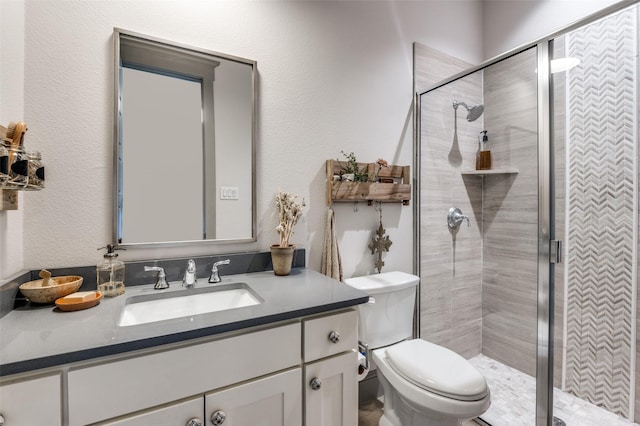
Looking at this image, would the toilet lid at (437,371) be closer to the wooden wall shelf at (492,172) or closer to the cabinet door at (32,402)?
the wooden wall shelf at (492,172)

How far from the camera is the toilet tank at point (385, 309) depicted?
156 centimetres

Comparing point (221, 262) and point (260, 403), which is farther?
point (221, 262)

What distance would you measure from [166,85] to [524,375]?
2.39m

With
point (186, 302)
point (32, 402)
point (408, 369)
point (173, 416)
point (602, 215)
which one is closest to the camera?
point (32, 402)

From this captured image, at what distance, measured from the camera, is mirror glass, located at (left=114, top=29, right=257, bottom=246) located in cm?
124

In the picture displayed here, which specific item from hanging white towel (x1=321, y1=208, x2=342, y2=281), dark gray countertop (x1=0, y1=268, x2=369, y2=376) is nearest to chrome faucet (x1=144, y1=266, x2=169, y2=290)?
dark gray countertop (x1=0, y1=268, x2=369, y2=376)

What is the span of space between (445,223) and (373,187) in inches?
26.6

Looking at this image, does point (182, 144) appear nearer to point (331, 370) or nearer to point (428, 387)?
point (331, 370)

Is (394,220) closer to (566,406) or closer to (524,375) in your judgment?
(524,375)

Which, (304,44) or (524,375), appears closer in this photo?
(304,44)

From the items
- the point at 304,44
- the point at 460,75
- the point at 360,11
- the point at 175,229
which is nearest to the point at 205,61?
the point at 304,44

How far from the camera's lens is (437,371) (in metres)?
1.30

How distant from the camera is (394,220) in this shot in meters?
1.94

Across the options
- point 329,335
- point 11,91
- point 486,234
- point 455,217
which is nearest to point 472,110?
point 455,217
